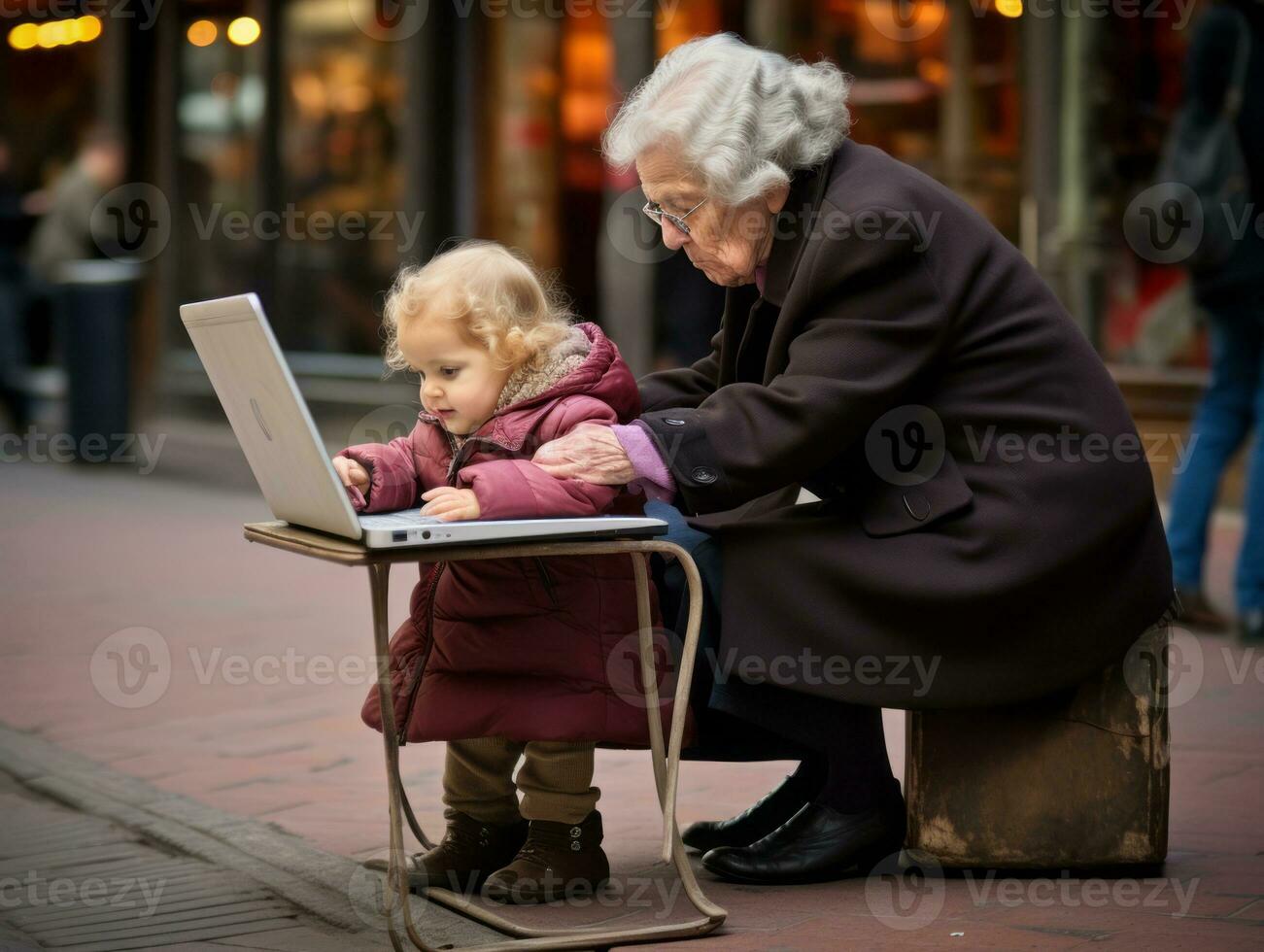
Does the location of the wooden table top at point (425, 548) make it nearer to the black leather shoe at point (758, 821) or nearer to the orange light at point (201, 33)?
the black leather shoe at point (758, 821)

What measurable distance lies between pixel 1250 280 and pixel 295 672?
305 centimetres

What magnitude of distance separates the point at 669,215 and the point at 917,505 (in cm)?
66

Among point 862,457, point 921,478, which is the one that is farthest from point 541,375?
point 921,478

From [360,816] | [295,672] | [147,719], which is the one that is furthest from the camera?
[295,672]

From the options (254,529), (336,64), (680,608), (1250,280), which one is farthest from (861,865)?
(336,64)

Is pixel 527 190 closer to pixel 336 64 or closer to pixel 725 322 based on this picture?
pixel 336 64

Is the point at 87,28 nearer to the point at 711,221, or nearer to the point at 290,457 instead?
the point at 711,221

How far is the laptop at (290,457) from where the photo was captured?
2.55 m

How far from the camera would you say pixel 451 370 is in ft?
10.0

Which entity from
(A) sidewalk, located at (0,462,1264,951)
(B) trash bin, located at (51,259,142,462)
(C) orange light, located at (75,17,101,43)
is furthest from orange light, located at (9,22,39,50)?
(A) sidewalk, located at (0,462,1264,951)

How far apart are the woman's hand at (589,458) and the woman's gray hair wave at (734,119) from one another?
50cm

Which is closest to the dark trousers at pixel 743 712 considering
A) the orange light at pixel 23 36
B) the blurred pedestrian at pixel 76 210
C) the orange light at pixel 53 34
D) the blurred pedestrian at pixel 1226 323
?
A: the blurred pedestrian at pixel 1226 323

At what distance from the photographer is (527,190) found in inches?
436

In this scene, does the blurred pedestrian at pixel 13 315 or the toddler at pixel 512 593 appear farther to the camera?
the blurred pedestrian at pixel 13 315
